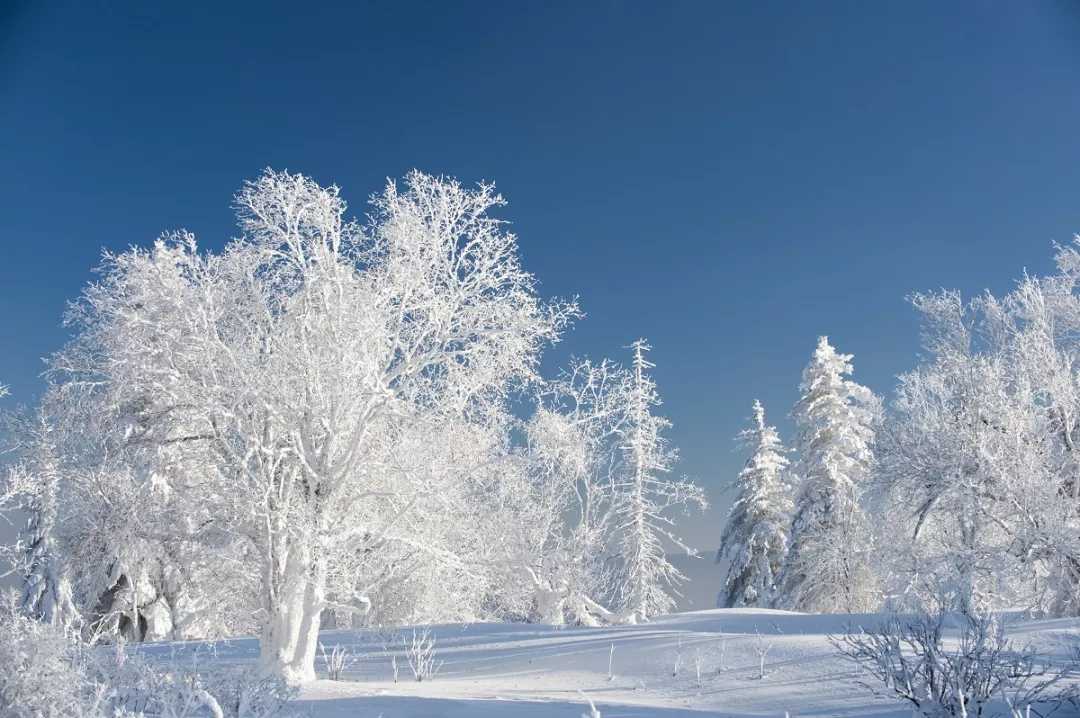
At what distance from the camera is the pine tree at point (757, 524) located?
31.9 meters

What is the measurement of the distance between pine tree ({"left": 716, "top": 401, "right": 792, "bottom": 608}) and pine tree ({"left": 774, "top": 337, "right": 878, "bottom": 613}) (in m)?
1.96

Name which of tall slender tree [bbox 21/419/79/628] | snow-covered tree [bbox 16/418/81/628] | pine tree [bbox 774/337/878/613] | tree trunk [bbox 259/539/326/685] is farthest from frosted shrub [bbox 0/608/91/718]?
pine tree [bbox 774/337/878/613]

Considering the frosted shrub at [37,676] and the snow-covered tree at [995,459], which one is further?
the snow-covered tree at [995,459]

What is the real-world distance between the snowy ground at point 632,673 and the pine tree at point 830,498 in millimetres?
11554

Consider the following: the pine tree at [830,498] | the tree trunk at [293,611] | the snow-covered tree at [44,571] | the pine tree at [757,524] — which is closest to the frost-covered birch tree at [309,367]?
the tree trunk at [293,611]

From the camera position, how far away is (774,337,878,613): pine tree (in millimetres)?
27406

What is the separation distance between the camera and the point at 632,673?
12539 mm

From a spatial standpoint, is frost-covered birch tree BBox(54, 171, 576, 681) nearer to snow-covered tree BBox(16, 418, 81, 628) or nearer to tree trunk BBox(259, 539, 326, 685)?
tree trunk BBox(259, 539, 326, 685)

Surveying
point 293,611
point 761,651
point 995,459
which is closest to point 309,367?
point 293,611

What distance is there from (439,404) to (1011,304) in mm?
16175

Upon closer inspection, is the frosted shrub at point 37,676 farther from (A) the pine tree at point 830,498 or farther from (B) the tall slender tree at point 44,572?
(A) the pine tree at point 830,498

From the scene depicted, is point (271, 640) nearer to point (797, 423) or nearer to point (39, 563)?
point (39, 563)

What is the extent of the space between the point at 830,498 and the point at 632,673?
18.3m

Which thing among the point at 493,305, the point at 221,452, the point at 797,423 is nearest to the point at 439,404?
the point at 493,305
